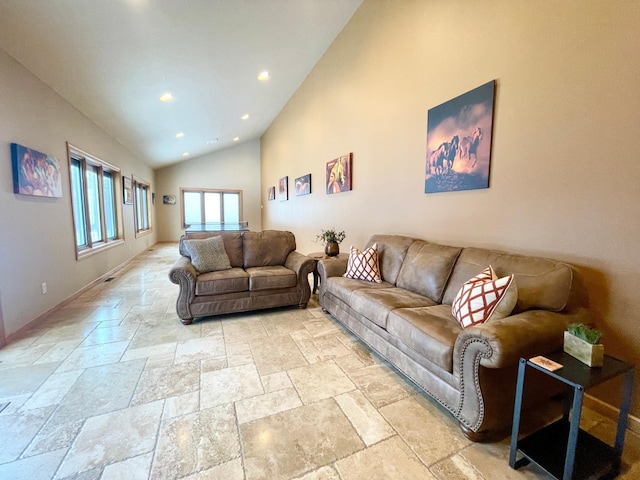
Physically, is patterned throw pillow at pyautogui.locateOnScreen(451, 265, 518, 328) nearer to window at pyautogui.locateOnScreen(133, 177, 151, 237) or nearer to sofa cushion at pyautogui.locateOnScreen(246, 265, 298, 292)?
sofa cushion at pyautogui.locateOnScreen(246, 265, 298, 292)

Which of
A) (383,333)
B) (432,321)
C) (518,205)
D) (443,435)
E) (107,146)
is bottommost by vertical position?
(443,435)

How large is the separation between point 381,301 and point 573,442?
49.5 inches

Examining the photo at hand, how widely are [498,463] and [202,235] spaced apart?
3.41 meters

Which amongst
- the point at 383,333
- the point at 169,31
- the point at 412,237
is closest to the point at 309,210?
the point at 412,237

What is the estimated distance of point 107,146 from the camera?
5.02m

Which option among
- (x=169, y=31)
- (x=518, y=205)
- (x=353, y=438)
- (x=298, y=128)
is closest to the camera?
(x=353, y=438)

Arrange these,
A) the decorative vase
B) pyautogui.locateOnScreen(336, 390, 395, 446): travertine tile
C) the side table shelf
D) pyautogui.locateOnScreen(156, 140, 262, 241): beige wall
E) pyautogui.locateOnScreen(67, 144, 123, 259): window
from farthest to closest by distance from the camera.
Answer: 1. pyautogui.locateOnScreen(156, 140, 262, 241): beige wall
2. pyautogui.locateOnScreen(67, 144, 123, 259): window
3. the decorative vase
4. pyautogui.locateOnScreen(336, 390, 395, 446): travertine tile
5. the side table shelf

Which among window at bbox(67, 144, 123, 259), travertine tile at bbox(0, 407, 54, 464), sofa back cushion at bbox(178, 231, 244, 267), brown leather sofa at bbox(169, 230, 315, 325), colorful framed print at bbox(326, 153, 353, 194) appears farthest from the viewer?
colorful framed print at bbox(326, 153, 353, 194)

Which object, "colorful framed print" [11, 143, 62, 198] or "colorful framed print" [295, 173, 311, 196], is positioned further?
"colorful framed print" [295, 173, 311, 196]

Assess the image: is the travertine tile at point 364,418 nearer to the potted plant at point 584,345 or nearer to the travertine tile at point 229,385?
the travertine tile at point 229,385

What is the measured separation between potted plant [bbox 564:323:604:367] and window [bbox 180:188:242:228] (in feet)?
33.0

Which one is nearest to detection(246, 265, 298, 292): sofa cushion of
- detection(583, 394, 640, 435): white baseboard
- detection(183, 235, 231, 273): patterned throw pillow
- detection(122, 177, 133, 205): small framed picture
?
detection(183, 235, 231, 273): patterned throw pillow

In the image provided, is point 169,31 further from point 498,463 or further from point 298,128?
point 498,463

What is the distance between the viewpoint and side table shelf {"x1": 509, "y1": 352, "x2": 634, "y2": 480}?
1.14 metres
